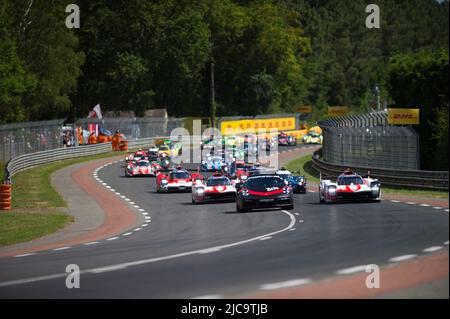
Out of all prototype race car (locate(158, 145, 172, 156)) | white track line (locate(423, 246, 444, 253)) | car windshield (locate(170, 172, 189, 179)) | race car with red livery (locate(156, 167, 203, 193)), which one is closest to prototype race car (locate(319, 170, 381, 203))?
race car with red livery (locate(156, 167, 203, 193))

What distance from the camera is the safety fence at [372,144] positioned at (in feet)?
143

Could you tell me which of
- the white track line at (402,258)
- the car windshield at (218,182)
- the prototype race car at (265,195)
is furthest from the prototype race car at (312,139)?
the white track line at (402,258)

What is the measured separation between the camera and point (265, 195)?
108 feet

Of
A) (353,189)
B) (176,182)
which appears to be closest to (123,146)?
(176,182)

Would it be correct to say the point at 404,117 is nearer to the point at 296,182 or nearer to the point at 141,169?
the point at 296,182

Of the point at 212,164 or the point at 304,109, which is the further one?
the point at 304,109

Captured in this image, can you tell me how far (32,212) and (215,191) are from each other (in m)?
6.76

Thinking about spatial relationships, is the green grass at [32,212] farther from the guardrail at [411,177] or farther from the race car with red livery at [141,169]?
the guardrail at [411,177]

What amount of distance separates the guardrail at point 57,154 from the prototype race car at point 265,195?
2540cm

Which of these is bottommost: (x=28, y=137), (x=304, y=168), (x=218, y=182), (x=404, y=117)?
(x=304, y=168)

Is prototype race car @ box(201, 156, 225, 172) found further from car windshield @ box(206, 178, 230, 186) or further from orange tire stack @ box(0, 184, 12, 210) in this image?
orange tire stack @ box(0, 184, 12, 210)

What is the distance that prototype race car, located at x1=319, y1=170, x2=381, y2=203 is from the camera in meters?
34.4

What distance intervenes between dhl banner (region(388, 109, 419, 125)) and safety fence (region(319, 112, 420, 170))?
3.89 ft

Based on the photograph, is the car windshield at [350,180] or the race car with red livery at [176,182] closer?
the car windshield at [350,180]
